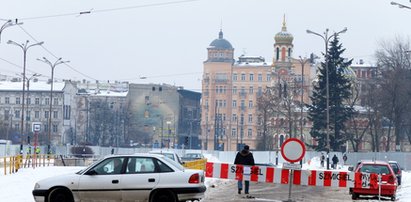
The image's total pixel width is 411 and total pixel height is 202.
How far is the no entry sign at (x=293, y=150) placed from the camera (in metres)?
27.0

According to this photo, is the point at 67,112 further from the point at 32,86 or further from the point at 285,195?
the point at 285,195

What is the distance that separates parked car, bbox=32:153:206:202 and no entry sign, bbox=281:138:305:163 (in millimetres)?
4265

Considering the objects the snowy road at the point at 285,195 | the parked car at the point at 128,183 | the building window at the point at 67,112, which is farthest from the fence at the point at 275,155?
the building window at the point at 67,112

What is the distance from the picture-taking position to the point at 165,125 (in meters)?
190

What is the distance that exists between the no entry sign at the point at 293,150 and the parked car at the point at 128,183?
14.0 ft

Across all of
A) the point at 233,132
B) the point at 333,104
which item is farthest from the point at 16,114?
the point at 333,104

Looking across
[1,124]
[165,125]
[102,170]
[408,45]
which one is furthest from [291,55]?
[102,170]

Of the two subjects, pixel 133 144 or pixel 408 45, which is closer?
pixel 408 45

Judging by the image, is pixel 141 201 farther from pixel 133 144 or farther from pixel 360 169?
pixel 133 144

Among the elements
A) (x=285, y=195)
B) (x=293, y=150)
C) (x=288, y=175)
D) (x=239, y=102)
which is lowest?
(x=285, y=195)

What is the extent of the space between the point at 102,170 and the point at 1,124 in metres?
128

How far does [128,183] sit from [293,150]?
18.7 feet

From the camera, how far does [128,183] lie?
23.1m

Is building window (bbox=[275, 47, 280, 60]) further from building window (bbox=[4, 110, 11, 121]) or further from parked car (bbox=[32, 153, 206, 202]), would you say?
parked car (bbox=[32, 153, 206, 202])
